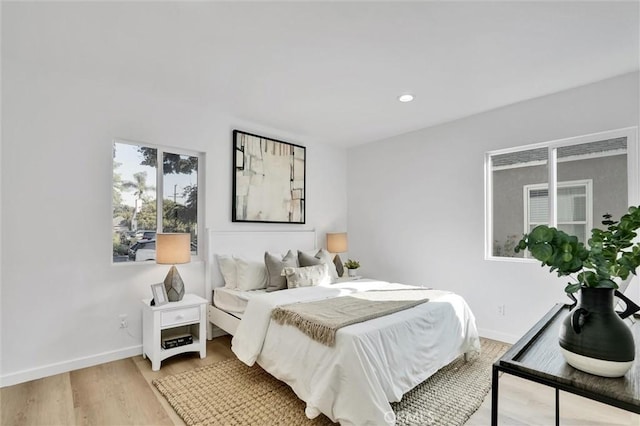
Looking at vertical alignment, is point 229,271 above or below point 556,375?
below

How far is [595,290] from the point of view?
3.52 feet

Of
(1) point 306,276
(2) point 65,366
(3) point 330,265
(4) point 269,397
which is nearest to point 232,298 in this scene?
(1) point 306,276

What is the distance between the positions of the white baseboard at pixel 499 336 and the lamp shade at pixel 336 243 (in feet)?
6.56

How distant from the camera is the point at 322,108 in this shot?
3529 mm

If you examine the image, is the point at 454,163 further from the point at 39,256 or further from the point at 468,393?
the point at 39,256

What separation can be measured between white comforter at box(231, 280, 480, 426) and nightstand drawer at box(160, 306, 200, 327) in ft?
1.90

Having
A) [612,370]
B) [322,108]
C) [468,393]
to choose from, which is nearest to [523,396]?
[468,393]

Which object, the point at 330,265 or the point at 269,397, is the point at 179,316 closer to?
the point at 269,397

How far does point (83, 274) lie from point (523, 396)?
3.78 meters

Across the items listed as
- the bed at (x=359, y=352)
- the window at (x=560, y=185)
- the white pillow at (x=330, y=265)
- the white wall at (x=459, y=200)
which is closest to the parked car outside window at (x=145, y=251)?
the bed at (x=359, y=352)

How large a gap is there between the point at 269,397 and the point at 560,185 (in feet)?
11.3

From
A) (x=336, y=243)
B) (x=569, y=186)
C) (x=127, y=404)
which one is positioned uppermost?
(x=569, y=186)

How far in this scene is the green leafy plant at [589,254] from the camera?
1.07 meters

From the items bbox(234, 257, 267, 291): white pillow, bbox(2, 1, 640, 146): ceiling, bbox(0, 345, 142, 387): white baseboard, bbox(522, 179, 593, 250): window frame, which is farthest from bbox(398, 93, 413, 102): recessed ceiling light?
bbox(0, 345, 142, 387): white baseboard
